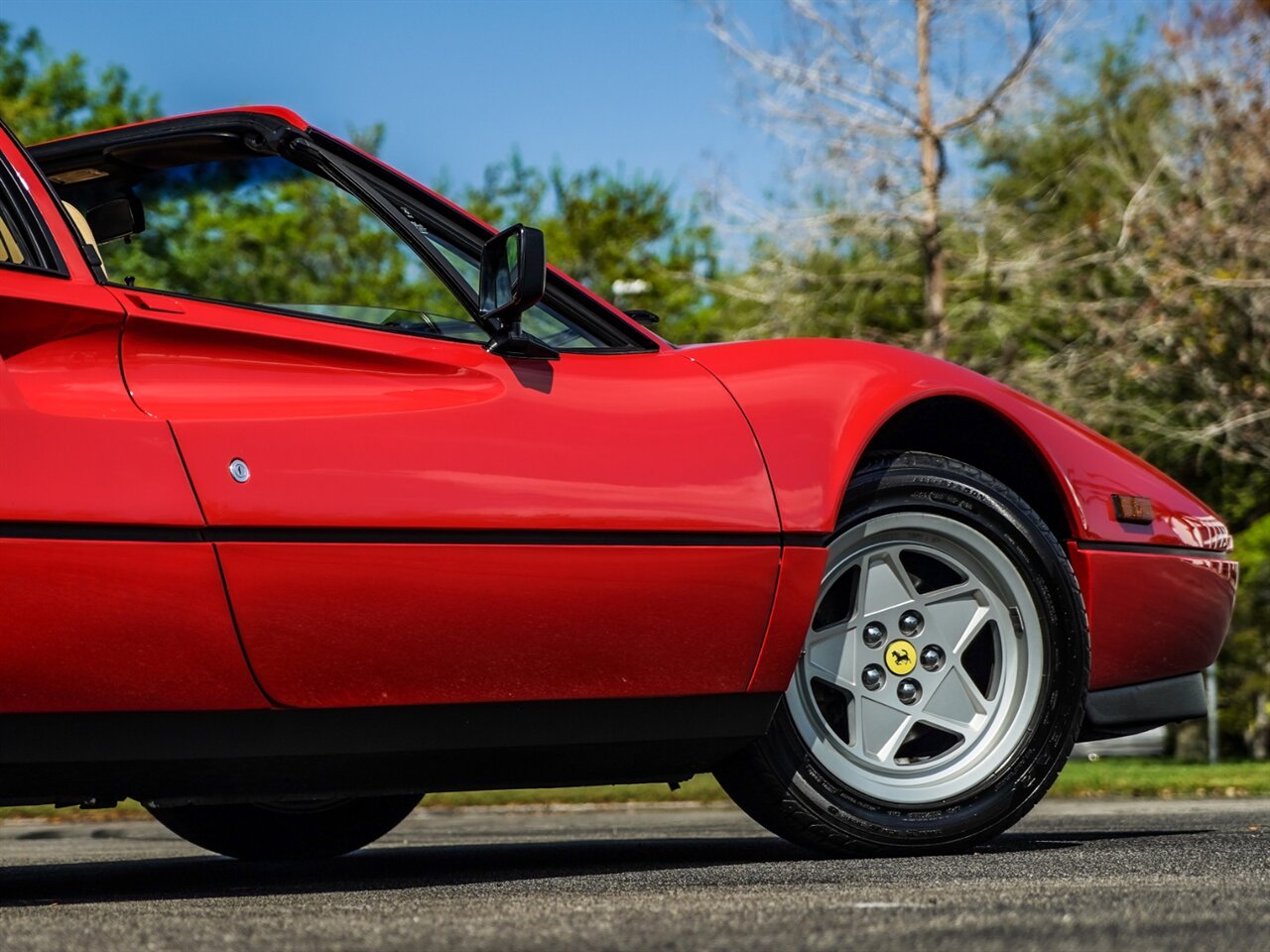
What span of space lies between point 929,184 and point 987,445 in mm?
12951

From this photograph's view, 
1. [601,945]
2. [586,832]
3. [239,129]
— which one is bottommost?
[586,832]

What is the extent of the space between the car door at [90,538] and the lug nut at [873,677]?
55.0 inches

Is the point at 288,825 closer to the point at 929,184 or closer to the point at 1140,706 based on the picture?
the point at 1140,706

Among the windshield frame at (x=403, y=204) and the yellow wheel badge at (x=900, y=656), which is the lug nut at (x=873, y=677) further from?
the windshield frame at (x=403, y=204)

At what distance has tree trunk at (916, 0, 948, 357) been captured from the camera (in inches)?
648

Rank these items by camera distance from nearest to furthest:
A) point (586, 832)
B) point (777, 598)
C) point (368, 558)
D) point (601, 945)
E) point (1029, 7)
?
1. point (601, 945)
2. point (368, 558)
3. point (777, 598)
4. point (586, 832)
5. point (1029, 7)

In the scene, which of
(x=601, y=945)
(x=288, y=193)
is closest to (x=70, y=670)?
(x=601, y=945)

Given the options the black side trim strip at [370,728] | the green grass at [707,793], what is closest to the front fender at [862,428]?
the black side trim strip at [370,728]

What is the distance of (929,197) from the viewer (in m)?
16.6

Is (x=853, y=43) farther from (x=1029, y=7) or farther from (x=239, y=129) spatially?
(x=239, y=129)

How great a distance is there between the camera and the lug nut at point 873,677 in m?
3.81

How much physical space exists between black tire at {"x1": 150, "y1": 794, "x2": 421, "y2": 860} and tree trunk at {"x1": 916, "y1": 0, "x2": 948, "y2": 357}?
12.3 m

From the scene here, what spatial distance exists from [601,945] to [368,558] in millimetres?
1050

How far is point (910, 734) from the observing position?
3.88 metres
